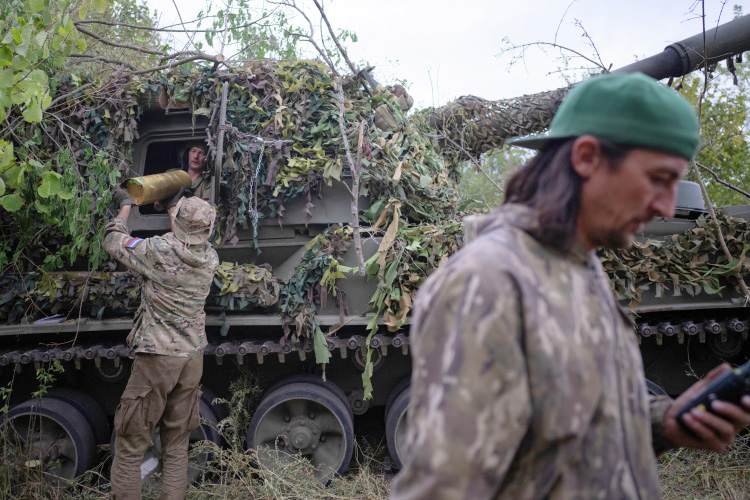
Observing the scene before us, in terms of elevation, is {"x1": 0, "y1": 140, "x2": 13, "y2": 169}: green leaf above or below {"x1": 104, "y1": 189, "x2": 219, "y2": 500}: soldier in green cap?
above

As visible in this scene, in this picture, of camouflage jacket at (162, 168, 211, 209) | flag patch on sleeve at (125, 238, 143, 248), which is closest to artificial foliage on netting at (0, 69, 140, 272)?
camouflage jacket at (162, 168, 211, 209)

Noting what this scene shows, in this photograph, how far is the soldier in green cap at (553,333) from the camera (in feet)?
3.55

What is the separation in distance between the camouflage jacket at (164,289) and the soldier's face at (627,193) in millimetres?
3631

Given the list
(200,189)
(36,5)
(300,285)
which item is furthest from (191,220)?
(36,5)

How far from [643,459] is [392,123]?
4987 mm

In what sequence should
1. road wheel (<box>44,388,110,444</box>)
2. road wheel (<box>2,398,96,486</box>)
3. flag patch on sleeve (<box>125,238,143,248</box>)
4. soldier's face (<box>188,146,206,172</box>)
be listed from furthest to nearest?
soldier's face (<box>188,146,206,172</box>)
road wheel (<box>44,388,110,444</box>)
road wheel (<box>2,398,96,486</box>)
flag patch on sleeve (<box>125,238,143,248</box>)

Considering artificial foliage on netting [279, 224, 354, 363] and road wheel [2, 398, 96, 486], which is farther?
road wheel [2, 398, 96, 486]

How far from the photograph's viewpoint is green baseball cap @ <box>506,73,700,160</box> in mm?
1230

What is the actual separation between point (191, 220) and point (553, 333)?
12.2 feet

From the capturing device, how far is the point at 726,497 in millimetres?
4387

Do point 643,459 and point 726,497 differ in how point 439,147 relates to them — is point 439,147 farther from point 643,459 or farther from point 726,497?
point 643,459

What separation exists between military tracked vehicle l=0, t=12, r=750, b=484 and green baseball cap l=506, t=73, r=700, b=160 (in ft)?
11.5

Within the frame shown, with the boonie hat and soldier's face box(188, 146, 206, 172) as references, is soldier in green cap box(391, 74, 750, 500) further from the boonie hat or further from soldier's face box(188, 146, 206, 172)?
soldier's face box(188, 146, 206, 172)

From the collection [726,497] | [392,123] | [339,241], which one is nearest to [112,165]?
[339,241]
